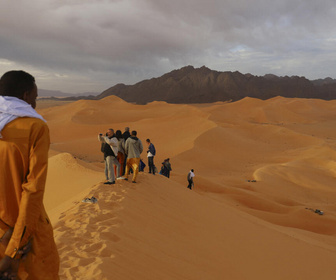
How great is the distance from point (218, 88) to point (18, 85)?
370 ft

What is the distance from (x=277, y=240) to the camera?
6242 millimetres

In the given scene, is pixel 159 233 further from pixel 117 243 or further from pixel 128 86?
pixel 128 86

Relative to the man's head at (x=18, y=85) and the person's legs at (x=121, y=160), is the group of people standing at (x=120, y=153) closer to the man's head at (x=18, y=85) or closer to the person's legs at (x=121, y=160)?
the person's legs at (x=121, y=160)

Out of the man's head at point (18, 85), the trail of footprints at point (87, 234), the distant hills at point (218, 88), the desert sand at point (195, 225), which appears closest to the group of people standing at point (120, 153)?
the desert sand at point (195, 225)

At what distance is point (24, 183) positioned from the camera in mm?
1802

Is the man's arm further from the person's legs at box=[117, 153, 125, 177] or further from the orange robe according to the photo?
the person's legs at box=[117, 153, 125, 177]

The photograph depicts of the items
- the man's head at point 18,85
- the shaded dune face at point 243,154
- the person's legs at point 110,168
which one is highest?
the man's head at point 18,85

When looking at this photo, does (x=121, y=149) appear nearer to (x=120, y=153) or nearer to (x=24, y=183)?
(x=120, y=153)

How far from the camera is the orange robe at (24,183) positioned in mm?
1729

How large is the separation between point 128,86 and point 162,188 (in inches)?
5056

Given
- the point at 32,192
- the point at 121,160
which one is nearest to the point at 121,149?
the point at 121,160

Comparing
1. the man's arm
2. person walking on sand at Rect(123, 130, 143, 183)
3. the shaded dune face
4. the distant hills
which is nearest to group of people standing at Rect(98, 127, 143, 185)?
person walking on sand at Rect(123, 130, 143, 183)

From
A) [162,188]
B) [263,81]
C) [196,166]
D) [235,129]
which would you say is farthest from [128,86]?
[162,188]

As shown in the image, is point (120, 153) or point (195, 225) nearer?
point (195, 225)
